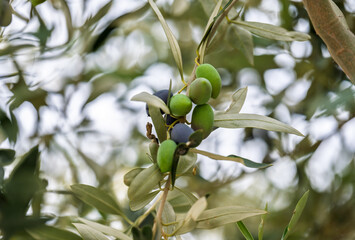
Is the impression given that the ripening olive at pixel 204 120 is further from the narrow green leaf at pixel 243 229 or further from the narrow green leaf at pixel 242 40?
the narrow green leaf at pixel 242 40

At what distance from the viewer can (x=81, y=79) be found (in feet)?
4.51

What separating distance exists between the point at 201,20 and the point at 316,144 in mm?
530

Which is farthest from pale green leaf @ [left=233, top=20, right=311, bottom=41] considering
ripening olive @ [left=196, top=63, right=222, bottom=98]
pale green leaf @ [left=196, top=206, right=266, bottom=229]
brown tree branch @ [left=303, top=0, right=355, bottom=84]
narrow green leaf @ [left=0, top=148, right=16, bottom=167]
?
narrow green leaf @ [left=0, top=148, right=16, bottom=167]

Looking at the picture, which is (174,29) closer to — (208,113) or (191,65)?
(191,65)

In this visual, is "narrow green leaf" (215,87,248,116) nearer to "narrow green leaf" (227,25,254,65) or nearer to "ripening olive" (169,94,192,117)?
"ripening olive" (169,94,192,117)

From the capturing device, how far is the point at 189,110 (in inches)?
20.1

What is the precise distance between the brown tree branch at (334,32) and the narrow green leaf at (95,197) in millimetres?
381

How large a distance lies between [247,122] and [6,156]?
418mm

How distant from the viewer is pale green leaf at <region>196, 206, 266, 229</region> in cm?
53

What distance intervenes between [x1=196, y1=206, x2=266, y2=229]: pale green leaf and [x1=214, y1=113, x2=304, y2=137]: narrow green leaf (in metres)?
0.10

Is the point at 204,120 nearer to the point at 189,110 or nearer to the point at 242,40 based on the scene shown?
the point at 189,110

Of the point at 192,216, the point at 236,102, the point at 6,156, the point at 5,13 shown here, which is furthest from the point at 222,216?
the point at 5,13

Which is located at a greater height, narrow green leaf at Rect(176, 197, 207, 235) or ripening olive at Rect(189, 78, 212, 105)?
ripening olive at Rect(189, 78, 212, 105)

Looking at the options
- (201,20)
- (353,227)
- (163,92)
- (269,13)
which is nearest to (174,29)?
(201,20)
